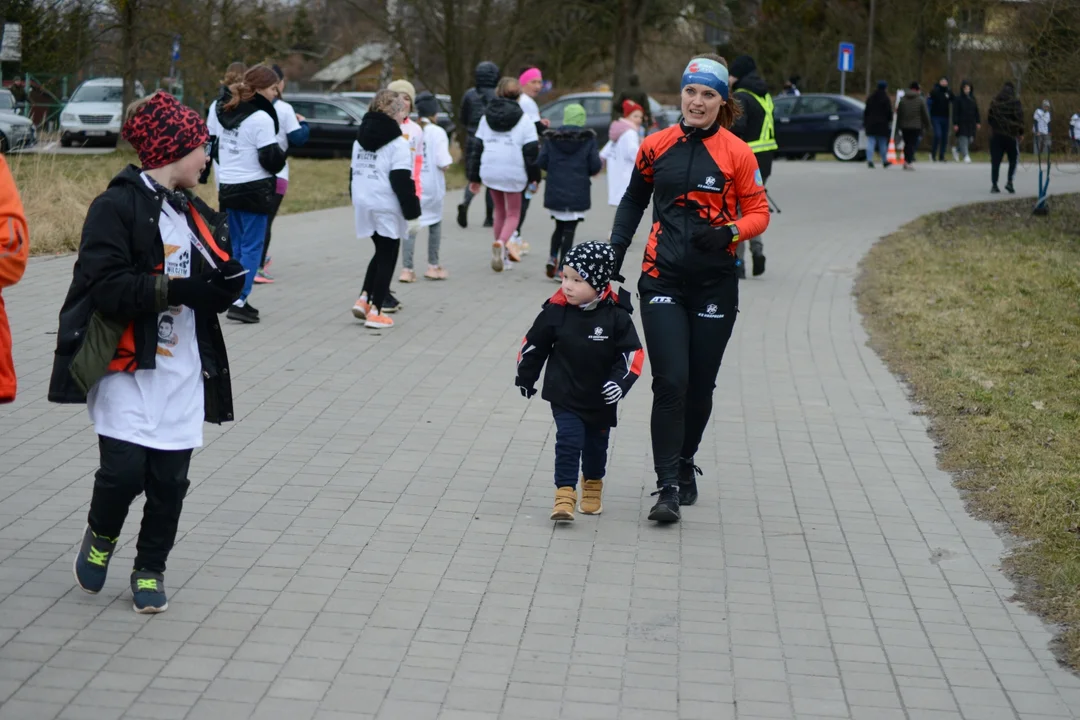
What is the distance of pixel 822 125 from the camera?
33.9 m

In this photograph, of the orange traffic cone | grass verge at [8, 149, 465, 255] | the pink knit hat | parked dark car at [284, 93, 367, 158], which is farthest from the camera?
parked dark car at [284, 93, 367, 158]

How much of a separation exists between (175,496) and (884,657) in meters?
2.45

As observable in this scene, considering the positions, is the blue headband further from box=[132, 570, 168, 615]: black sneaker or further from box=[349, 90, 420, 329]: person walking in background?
box=[349, 90, 420, 329]: person walking in background

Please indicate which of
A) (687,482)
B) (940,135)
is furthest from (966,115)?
(687,482)

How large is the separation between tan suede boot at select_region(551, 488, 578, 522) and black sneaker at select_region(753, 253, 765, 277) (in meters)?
8.14

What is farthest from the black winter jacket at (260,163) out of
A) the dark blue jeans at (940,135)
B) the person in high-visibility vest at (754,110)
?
the dark blue jeans at (940,135)

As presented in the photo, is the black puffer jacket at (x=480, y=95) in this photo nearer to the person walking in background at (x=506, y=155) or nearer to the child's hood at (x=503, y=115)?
the person walking in background at (x=506, y=155)

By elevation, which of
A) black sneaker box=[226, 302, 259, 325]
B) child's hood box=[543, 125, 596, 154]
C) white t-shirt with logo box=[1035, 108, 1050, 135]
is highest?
white t-shirt with logo box=[1035, 108, 1050, 135]

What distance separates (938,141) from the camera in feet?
115

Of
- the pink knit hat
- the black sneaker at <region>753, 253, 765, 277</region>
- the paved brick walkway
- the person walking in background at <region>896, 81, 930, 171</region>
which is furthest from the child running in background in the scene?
the person walking in background at <region>896, 81, 930, 171</region>

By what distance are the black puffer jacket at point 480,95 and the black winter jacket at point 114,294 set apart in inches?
411

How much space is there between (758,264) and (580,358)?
825 cm

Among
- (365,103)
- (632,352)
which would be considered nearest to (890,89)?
(365,103)

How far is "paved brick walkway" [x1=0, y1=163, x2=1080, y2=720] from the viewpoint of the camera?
4285 mm
